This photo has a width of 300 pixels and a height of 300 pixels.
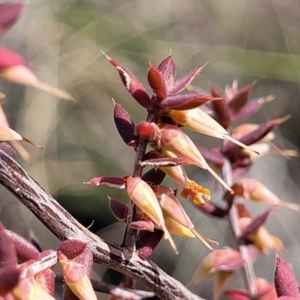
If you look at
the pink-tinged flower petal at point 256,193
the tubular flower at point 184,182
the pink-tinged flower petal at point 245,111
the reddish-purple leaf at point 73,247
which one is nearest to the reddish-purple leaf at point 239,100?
the pink-tinged flower petal at point 245,111

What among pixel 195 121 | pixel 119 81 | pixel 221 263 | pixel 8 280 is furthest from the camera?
pixel 119 81

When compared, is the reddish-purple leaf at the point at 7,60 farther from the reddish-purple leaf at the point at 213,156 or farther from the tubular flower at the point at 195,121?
the reddish-purple leaf at the point at 213,156

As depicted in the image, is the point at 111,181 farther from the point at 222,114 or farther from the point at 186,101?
the point at 222,114

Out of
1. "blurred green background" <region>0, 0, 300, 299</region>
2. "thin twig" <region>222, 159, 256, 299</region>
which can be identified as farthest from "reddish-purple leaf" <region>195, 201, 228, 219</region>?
"blurred green background" <region>0, 0, 300, 299</region>

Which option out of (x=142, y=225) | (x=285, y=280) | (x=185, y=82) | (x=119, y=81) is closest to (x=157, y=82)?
(x=185, y=82)

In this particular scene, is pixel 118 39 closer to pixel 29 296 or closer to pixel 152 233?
pixel 152 233
